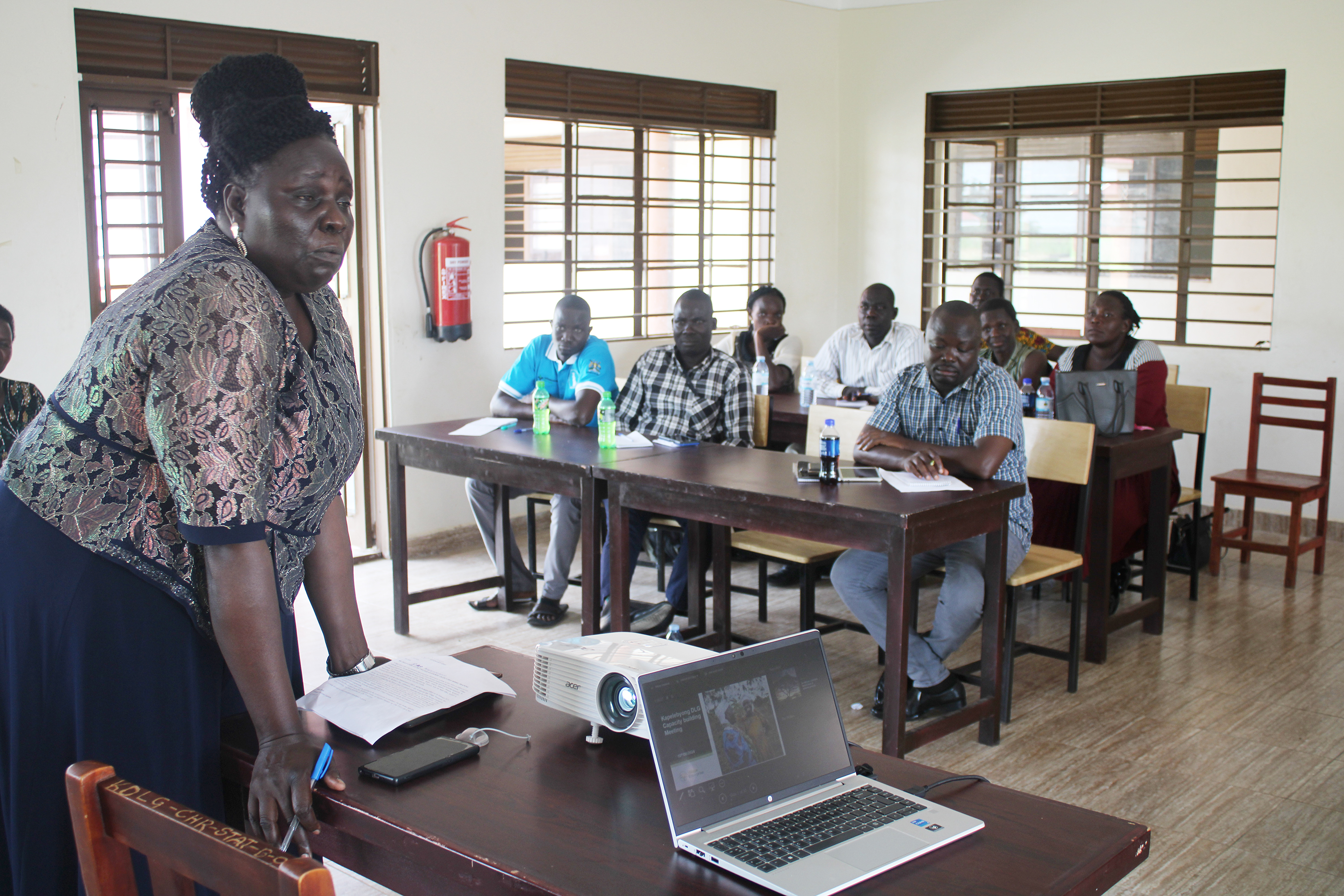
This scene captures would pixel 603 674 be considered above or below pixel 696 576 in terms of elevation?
above

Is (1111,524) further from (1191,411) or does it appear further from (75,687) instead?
(75,687)

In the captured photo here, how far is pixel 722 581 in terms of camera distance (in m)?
4.17

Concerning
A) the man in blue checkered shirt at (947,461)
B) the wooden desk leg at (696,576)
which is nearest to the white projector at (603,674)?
the man in blue checkered shirt at (947,461)

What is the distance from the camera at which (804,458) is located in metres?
3.86

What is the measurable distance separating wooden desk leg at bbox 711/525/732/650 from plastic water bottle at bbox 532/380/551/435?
82 centimetres

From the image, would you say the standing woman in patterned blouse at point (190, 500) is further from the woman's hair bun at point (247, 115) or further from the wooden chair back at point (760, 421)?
the wooden chair back at point (760, 421)

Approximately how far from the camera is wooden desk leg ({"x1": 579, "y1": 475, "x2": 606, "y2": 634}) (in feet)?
12.6

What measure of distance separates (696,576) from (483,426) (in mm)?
1049

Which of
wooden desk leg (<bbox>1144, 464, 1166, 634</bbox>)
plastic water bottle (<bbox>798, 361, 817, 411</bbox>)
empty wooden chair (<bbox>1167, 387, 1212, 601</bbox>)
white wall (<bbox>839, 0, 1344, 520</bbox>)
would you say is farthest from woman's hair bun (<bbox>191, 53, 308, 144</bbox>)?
white wall (<bbox>839, 0, 1344, 520</bbox>)

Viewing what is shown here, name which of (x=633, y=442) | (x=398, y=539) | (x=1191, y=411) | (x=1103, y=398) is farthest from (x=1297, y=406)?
(x=398, y=539)

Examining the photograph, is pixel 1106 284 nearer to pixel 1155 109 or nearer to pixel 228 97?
pixel 1155 109

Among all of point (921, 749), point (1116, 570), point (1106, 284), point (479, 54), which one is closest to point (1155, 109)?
point (1106, 284)

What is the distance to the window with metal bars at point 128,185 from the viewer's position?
4.48 m

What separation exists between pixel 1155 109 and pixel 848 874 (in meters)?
6.19
